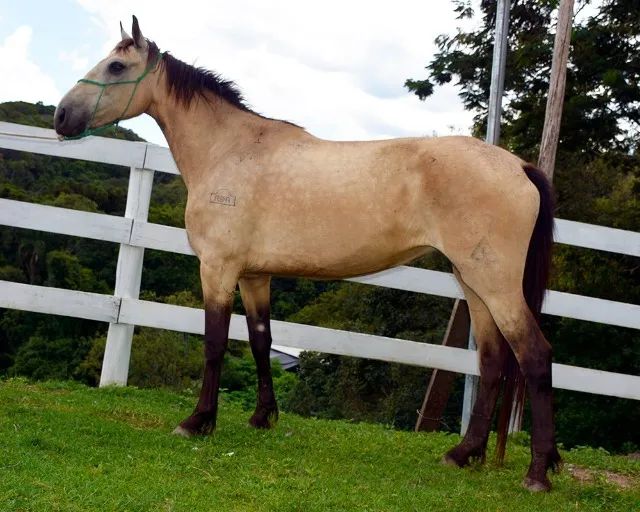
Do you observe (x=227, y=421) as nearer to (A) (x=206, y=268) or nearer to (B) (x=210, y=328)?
(B) (x=210, y=328)

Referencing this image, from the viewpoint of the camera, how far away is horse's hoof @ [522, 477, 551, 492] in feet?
12.7

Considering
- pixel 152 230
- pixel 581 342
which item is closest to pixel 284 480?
pixel 152 230

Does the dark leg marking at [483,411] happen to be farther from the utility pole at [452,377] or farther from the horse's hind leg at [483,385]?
the utility pole at [452,377]

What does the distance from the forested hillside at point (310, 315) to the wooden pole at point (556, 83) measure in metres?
3.19

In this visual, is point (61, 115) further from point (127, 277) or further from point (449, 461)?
point (449, 461)

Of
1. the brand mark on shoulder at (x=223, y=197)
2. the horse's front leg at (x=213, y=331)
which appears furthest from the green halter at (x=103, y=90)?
the horse's front leg at (x=213, y=331)

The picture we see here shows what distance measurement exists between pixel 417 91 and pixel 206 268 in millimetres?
10562

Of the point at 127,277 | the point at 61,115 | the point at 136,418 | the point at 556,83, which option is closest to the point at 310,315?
the point at 556,83

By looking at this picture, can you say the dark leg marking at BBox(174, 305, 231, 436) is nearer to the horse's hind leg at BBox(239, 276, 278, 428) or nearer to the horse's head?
the horse's hind leg at BBox(239, 276, 278, 428)

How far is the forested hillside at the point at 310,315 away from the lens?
16.4 metres

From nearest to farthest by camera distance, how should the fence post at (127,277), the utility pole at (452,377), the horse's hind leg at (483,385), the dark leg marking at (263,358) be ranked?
the horse's hind leg at (483,385), the dark leg marking at (263,358), the fence post at (127,277), the utility pole at (452,377)

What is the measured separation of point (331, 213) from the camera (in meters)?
4.36

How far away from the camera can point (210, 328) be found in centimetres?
460

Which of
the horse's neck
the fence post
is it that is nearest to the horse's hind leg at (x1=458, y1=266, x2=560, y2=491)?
the horse's neck
